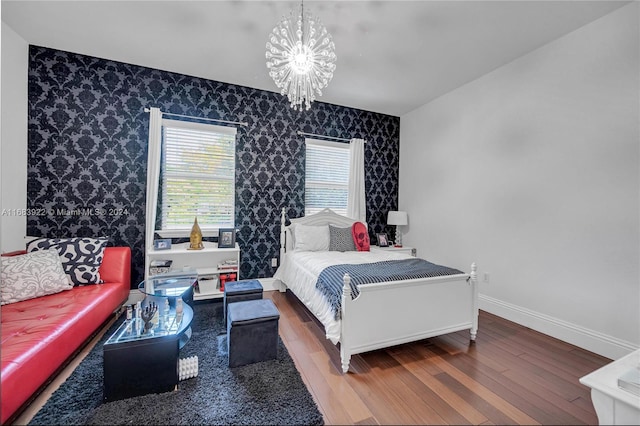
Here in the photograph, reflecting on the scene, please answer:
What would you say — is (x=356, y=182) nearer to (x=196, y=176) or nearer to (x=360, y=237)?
(x=360, y=237)

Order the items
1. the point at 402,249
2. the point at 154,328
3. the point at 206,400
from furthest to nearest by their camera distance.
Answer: the point at 402,249
the point at 154,328
the point at 206,400

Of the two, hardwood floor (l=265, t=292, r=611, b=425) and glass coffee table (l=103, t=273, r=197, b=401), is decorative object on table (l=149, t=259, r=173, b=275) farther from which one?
hardwood floor (l=265, t=292, r=611, b=425)

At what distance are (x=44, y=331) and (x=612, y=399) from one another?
3.08m

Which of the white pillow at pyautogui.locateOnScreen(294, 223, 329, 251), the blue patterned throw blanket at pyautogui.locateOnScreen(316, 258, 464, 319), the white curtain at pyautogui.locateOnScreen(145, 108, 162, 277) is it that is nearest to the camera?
the blue patterned throw blanket at pyautogui.locateOnScreen(316, 258, 464, 319)

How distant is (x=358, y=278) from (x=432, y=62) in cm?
258

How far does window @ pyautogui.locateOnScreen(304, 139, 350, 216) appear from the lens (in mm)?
4227

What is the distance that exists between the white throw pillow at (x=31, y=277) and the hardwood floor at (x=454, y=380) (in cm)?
197

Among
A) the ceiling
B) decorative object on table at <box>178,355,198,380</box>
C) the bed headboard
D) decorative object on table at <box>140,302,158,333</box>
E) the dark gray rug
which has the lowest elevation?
the dark gray rug

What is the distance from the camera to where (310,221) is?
160 inches

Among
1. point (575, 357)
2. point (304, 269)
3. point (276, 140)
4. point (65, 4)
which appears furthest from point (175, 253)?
point (575, 357)

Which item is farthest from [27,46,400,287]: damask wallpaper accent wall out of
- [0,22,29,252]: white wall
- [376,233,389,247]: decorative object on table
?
[376,233,389,247]: decorative object on table

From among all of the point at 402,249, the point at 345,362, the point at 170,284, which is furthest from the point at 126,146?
the point at 402,249

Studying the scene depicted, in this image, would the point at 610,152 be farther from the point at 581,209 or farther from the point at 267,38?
the point at 267,38

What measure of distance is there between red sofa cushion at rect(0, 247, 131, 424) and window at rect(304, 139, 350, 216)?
8.58 ft
